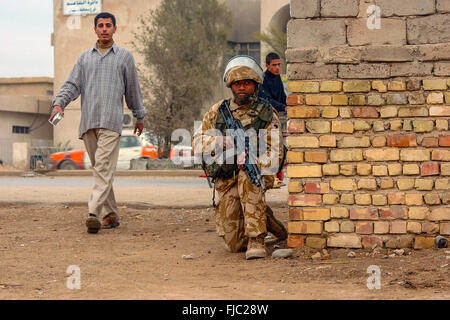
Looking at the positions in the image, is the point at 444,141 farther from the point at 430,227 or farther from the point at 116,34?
the point at 116,34

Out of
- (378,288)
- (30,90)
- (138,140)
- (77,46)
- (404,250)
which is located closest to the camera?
(378,288)

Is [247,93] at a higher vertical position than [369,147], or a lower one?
higher

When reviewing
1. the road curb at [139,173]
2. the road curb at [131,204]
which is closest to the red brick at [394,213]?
the road curb at [131,204]

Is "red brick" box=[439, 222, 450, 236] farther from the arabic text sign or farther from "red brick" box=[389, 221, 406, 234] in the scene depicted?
the arabic text sign

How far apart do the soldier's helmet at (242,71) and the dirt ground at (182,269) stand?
1.34 m

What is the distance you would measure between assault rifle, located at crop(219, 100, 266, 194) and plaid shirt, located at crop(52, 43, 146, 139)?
1.57 m

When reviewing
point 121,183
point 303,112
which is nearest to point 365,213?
point 303,112

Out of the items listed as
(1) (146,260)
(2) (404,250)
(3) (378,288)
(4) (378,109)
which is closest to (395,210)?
(2) (404,250)

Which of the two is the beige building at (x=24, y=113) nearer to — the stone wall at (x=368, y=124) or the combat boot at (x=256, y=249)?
the combat boot at (x=256, y=249)

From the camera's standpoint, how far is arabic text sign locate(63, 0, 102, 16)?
30239mm

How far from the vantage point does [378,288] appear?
3.83 metres

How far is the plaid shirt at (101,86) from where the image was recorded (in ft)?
21.2

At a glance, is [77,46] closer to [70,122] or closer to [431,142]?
[70,122]

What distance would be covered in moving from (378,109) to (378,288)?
1685 mm
